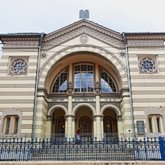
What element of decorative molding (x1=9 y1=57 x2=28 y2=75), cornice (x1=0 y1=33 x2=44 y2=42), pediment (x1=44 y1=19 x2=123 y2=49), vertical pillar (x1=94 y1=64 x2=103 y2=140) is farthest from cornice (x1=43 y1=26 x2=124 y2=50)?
vertical pillar (x1=94 y1=64 x2=103 y2=140)

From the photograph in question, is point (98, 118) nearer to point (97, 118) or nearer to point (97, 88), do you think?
point (97, 118)

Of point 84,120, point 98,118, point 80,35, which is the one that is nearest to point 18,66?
point 80,35

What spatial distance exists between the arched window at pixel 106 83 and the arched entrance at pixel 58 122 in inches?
176

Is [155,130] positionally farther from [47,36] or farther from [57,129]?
[47,36]

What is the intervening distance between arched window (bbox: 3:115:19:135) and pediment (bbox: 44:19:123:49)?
6.96 m

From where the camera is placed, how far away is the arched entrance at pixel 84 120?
21494mm

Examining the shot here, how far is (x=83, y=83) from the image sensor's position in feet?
71.6

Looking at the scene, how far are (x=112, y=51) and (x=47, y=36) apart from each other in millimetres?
6109

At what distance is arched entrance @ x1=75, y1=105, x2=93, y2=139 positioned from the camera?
70.5ft

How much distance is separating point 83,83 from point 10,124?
7489mm

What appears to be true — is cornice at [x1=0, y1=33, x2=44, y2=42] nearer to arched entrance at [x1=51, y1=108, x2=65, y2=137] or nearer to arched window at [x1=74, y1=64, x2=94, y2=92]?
arched window at [x1=74, y1=64, x2=94, y2=92]

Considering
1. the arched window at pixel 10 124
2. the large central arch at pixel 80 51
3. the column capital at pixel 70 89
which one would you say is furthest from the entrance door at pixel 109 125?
the arched window at pixel 10 124

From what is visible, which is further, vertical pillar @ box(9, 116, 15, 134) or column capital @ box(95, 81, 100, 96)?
column capital @ box(95, 81, 100, 96)

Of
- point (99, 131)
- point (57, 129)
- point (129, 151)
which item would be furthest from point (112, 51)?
point (129, 151)
